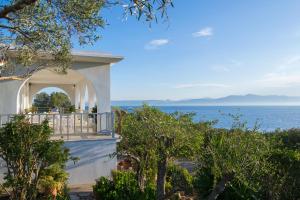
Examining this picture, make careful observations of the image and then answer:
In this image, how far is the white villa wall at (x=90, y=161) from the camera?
35.9ft

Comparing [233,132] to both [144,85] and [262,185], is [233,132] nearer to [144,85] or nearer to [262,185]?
[262,185]

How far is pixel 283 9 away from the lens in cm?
1265

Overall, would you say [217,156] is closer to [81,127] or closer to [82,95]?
[81,127]

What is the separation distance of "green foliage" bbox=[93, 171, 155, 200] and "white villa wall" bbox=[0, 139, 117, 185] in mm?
2200

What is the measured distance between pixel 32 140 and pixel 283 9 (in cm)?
1017

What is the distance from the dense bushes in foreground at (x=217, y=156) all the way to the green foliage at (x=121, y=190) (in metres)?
0.10

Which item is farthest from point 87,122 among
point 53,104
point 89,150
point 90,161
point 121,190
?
point 53,104

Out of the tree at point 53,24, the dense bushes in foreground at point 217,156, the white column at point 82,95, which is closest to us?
the dense bushes in foreground at point 217,156

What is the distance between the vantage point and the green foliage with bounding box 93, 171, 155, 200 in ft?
26.1

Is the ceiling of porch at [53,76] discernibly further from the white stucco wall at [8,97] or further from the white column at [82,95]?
the white stucco wall at [8,97]

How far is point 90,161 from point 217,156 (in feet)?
19.7

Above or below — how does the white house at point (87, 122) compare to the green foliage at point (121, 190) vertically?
above

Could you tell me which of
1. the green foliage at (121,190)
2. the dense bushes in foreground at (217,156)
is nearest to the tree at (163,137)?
the dense bushes in foreground at (217,156)

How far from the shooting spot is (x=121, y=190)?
27.3 feet
